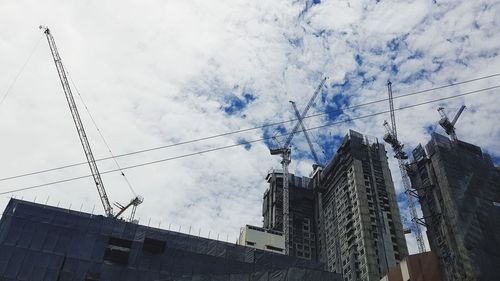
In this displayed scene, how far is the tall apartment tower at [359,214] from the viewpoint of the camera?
374 ft

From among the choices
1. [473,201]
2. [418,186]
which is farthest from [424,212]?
[473,201]

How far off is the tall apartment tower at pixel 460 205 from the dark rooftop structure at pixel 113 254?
3167 centimetres

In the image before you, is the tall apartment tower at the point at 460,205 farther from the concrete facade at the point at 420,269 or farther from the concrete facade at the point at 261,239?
the concrete facade at the point at 261,239

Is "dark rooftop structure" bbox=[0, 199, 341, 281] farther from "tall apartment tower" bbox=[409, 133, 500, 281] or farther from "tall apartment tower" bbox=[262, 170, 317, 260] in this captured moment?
"tall apartment tower" bbox=[262, 170, 317, 260]

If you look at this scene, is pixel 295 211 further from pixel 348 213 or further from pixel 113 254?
pixel 113 254

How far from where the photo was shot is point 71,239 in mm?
54594

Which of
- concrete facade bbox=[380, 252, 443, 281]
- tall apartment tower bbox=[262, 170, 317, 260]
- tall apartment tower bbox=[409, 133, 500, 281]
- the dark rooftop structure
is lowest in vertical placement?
the dark rooftop structure

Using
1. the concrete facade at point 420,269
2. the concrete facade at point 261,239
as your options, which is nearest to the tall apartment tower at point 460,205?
the concrete facade at point 420,269

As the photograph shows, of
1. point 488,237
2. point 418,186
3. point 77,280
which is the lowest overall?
point 77,280

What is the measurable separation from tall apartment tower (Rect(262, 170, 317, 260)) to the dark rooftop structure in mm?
81648

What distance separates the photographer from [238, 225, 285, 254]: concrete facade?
128m

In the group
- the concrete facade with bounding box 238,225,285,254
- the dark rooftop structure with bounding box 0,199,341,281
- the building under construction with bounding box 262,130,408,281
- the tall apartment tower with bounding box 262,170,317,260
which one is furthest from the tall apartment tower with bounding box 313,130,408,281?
the dark rooftop structure with bounding box 0,199,341,281

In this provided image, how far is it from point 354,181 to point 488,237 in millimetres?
51402

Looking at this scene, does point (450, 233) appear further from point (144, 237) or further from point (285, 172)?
point (285, 172)
